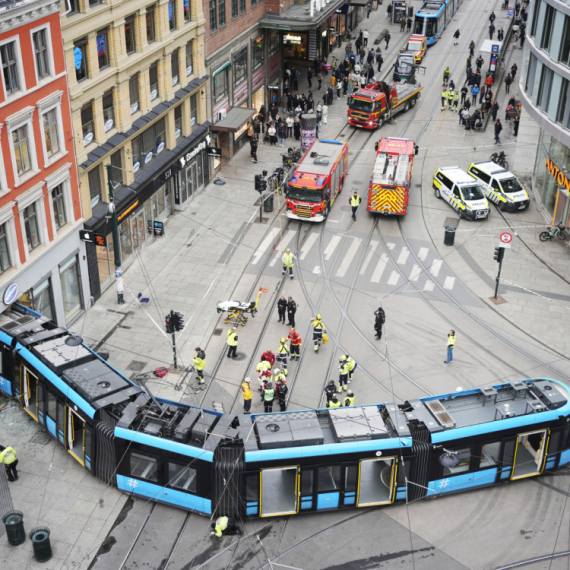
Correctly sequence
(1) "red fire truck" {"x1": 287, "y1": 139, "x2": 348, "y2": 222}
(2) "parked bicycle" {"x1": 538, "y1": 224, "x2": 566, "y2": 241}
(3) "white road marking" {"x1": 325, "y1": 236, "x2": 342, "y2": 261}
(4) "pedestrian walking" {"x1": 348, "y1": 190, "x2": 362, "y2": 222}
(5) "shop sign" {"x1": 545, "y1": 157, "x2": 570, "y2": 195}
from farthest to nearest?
(4) "pedestrian walking" {"x1": 348, "y1": 190, "x2": 362, "y2": 222} < (1) "red fire truck" {"x1": 287, "y1": 139, "x2": 348, "y2": 222} < (2) "parked bicycle" {"x1": 538, "y1": 224, "x2": 566, "y2": 241} < (3) "white road marking" {"x1": 325, "y1": 236, "x2": 342, "y2": 261} < (5) "shop sign" {"x1": 545, "y1": 157, "x2": 570, "y2": 195}

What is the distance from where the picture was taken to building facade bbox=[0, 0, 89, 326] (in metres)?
28.2

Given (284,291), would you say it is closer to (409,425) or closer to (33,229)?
(33,229)

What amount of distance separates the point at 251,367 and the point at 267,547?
10.1 meters

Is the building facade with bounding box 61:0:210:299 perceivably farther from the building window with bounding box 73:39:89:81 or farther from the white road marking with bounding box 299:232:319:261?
the white road marking with bounding box 299:232:319:261

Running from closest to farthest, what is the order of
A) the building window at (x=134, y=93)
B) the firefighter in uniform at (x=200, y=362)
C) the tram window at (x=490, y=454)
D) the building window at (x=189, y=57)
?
the tram window at (x=490, y=454)
the firefighter in uniform at (x=200, y=362)
the building window at (x=134, y=93)
the building window at (x=189, y=57)

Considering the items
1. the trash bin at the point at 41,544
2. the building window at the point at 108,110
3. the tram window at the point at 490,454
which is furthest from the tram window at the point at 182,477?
the building window at the point at 108,110

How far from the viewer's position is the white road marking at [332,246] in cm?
4186

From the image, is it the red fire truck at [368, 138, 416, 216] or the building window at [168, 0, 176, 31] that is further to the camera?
the red fire truck at [368, 138, 416, 216]

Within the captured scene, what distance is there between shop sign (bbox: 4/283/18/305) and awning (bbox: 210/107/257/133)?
69.8 ft

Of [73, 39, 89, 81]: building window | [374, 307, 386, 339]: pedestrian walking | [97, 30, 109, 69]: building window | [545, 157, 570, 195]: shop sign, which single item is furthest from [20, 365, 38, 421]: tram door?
[545, 157, 570, 195]: shop sign

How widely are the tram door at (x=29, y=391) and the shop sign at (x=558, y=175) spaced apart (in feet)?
92.9

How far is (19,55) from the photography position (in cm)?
2819

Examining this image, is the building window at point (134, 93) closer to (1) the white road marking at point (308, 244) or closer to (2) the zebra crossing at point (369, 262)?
(2) the zebra crossing at point (369, 262)

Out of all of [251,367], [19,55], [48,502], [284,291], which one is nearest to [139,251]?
[284,291]
